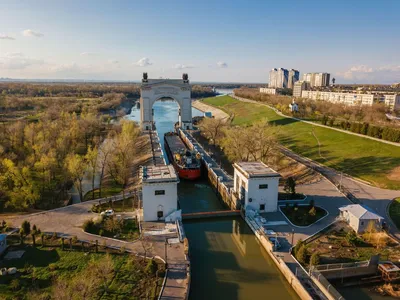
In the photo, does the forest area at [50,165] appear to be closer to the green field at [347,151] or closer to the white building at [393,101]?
the green field at [347,151]

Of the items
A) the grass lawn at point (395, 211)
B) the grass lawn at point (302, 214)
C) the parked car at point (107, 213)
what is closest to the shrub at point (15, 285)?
the parked car at point (107, 213)

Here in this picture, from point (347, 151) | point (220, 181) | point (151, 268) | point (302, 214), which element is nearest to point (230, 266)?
point (151, 268)

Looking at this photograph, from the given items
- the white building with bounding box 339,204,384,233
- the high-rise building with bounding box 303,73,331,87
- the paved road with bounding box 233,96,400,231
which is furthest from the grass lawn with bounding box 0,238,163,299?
the high-rise building with bounding box 303,73,331,87

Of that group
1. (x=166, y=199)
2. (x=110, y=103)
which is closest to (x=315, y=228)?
(x=166, y=199)

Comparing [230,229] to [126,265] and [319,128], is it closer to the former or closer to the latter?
[126,265]

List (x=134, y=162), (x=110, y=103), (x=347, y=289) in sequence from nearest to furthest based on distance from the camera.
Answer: (x=347, y=289) < (x=134, y=162) < (x=110, y=103)

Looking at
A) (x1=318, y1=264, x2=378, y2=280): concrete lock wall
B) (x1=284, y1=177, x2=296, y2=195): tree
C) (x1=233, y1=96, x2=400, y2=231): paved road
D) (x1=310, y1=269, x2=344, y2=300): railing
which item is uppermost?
(x1=284, y1=177, x2=296, y2=195): tree

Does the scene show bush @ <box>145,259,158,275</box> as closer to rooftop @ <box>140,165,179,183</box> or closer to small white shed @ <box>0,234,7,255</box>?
rooftop @ <box>140,165,179,183</box>
